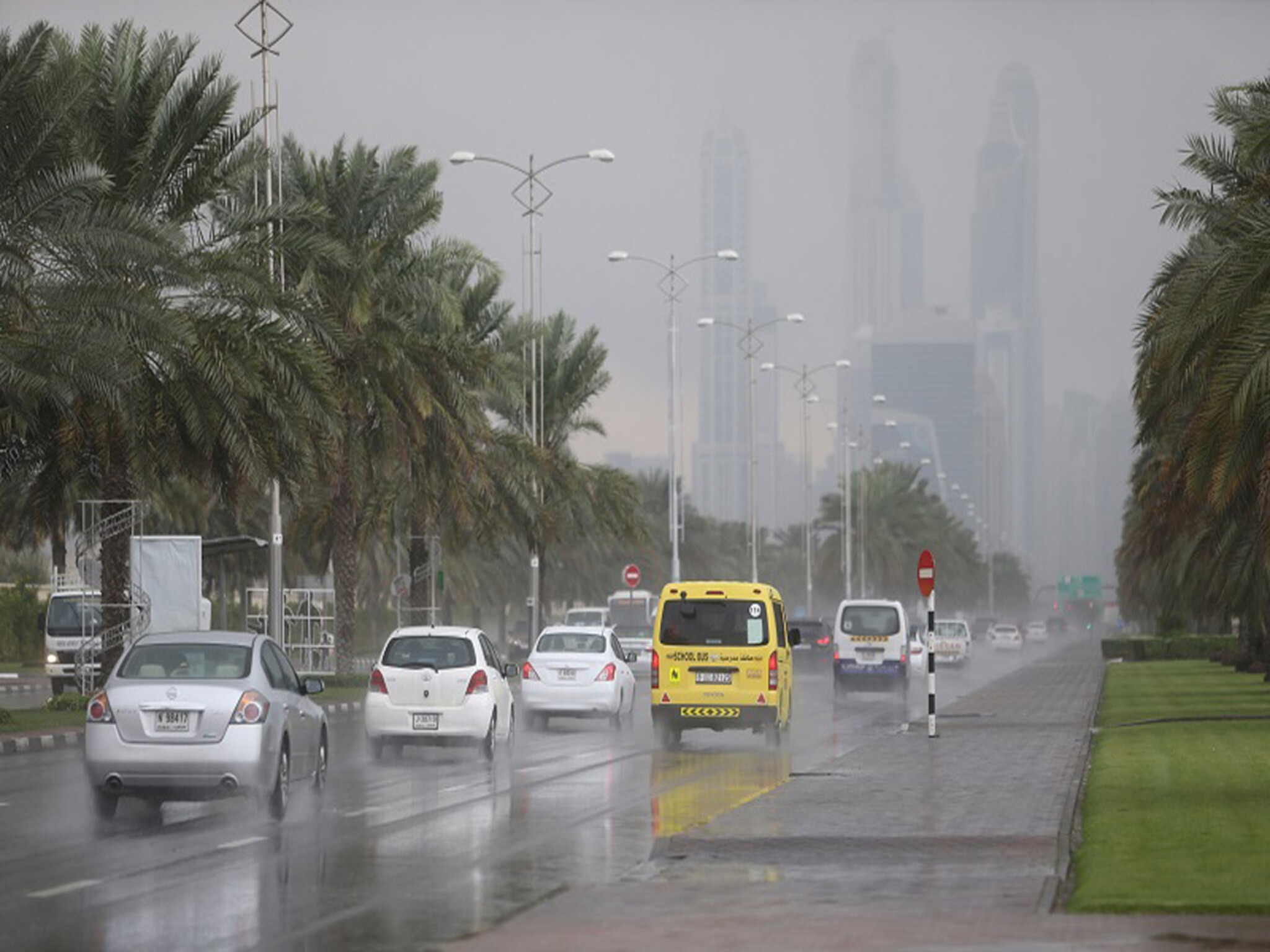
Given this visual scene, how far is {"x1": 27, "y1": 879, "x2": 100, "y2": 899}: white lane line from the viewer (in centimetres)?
1491

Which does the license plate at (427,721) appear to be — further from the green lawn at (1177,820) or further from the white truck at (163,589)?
the white truck at (163,589)

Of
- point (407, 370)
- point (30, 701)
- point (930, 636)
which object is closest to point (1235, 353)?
point (930, 636)

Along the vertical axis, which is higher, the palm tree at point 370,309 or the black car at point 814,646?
the palm tree at point 370,309

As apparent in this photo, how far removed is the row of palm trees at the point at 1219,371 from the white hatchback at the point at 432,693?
9.08 metres

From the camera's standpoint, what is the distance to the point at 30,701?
4828 centimetres

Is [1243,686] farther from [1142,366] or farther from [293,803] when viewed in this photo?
[293,803]

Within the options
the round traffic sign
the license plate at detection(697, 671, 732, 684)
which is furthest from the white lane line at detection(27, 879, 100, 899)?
the round traffic sign

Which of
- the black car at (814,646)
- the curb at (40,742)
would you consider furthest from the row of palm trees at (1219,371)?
the black car at (814,646)

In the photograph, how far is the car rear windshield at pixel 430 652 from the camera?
29.2m

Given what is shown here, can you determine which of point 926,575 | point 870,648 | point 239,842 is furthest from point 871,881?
point 870,648

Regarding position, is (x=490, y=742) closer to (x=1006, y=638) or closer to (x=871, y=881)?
(x=871, y=881)

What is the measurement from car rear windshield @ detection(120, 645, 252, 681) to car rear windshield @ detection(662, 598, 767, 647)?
43.6ft

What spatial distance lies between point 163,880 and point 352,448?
33.5 metres

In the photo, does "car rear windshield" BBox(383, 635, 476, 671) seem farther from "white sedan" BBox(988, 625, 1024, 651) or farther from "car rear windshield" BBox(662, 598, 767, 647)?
"white sedan" BBox(988, 625, 1024, 651)
